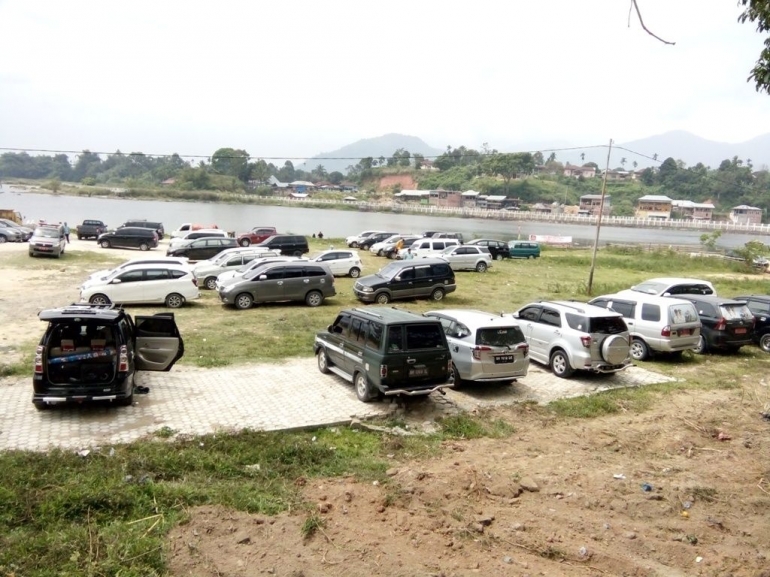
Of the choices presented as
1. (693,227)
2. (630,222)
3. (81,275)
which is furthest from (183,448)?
(693,227)

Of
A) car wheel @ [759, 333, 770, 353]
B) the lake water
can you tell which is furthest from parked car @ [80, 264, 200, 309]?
the lake water

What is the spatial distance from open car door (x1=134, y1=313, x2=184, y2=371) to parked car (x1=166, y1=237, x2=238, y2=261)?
2165 centimetres

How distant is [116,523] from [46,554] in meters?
0.75

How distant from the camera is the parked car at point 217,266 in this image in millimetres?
24688

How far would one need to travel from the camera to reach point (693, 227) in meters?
135

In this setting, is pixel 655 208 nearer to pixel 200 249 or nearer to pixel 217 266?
pixel 200 249

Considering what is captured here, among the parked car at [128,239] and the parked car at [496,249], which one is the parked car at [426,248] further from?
the parked car at [128,239]

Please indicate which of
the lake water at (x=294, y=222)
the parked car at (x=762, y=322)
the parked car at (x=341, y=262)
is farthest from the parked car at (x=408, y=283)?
the lake water at (x=294, y=222)

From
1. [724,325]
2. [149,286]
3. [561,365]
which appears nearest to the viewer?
[561,365]

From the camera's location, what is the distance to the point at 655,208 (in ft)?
458

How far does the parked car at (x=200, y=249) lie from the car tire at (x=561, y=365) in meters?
22.2

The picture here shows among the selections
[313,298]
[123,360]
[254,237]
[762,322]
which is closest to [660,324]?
[762,322]

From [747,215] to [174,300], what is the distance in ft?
482

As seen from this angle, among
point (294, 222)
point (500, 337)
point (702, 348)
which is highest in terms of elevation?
point (500, 337)
